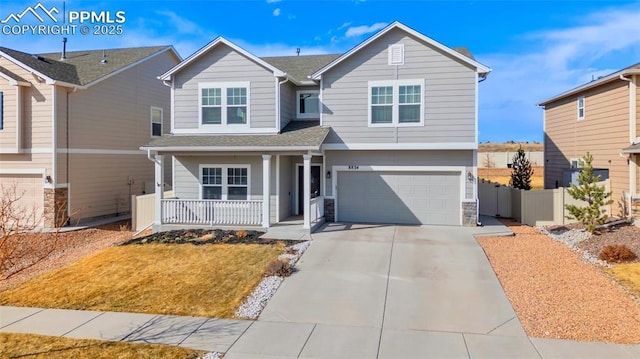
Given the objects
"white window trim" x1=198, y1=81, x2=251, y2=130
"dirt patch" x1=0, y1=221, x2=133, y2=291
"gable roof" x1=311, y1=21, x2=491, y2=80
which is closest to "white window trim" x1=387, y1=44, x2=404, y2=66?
"gable roof" x1=311, y1=21, x2=491, y2=80

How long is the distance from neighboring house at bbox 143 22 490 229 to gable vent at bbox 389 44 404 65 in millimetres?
37

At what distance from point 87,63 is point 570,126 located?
23.9m

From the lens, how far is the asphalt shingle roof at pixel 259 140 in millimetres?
14047

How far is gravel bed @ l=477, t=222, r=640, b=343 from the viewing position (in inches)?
265

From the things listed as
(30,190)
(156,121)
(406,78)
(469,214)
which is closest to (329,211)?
(469,214)

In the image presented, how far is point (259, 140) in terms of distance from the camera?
14680 millimetres

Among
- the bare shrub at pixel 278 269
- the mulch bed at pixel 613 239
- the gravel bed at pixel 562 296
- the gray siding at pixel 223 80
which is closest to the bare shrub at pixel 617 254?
the mulch bed at pixel 613 239

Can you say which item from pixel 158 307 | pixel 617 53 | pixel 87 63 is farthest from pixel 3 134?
pixel 617 53

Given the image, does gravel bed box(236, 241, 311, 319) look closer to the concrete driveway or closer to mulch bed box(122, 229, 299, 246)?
the concrete driveway

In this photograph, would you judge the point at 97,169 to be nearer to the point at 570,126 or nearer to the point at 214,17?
the point at 214,17

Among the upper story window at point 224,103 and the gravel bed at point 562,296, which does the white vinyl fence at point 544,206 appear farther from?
the upper story window at point 224,103

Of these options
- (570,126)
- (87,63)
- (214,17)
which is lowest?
(570,126)

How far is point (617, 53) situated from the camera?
882 inches

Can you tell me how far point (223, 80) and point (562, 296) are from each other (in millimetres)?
13072
